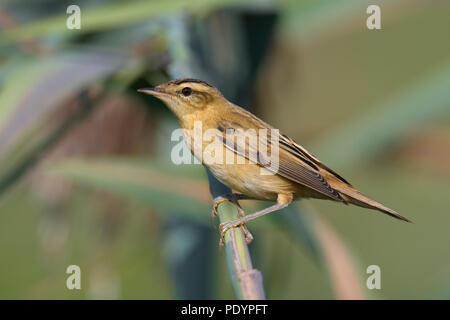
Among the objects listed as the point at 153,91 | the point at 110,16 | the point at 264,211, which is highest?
the point at 110,16

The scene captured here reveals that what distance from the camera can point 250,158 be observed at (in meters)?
2.56

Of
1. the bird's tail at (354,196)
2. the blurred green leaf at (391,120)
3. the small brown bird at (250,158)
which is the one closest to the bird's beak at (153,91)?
the small brown bird at (250,158)

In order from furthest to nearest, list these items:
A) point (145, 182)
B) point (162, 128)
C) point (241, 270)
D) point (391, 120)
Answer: point (162, 128) → point (391, 120) → point (145, 182) → point (241, 270)

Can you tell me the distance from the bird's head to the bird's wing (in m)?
0.11

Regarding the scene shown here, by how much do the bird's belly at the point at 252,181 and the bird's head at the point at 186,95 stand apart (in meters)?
0.31

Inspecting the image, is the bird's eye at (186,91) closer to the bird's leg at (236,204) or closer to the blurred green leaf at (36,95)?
the blurred green leaf at (36,95)

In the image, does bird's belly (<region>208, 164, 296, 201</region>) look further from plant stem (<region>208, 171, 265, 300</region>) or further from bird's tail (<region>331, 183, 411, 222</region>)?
plant stem (<region>208, 171, 265, 300</region>)

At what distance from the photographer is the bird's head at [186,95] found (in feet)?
8.09

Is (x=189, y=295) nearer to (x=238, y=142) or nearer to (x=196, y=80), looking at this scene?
(x=238, y=142)

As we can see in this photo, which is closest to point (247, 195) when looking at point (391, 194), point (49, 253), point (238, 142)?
point (238, 142)

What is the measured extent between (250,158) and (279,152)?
122 millimetres

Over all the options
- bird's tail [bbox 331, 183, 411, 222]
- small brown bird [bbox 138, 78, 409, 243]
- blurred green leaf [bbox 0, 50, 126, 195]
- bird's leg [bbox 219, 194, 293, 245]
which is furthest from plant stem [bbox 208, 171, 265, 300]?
bird's tail [bbox 331, 183, 411, 222]

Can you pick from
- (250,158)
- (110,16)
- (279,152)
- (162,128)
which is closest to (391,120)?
(279,152)

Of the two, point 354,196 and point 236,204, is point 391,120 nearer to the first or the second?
point 354,196
